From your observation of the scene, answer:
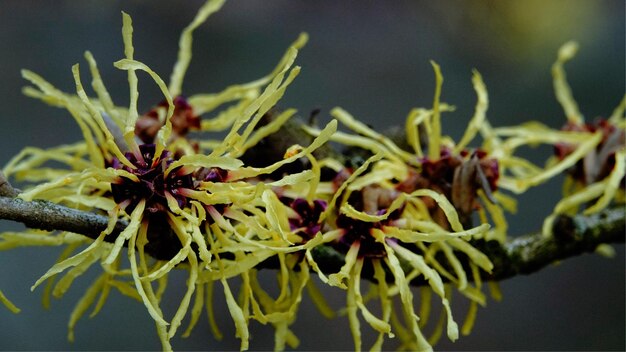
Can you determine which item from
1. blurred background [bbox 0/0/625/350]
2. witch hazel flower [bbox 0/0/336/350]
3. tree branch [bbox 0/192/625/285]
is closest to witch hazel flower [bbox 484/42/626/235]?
tree branch [bbox 0/192/625/285]

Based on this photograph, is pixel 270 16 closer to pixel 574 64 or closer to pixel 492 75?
pixel 492 75

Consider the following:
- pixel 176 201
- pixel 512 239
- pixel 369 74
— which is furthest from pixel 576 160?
pixel 369 74

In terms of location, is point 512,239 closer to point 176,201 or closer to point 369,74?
point 176,201

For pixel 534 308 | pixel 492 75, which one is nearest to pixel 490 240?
pixel 534 308

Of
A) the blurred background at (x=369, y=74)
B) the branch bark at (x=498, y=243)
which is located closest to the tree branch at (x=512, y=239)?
the branch bark at (x=498, y=243)

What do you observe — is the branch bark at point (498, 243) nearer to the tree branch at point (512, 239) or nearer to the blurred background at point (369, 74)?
the tree branch at point (512, 239)

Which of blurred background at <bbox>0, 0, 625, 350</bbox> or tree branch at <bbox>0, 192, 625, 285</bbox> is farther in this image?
blurred background at <bbox>0, 0, 625, 350</bbox>

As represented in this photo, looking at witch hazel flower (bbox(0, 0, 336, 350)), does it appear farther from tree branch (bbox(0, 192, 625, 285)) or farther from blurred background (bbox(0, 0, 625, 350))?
blurred background (bbox(0, 0, 625, 350))

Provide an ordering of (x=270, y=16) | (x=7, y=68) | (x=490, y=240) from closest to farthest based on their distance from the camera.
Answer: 1. (x=490, y=240)
2. (x=7, y=68)
3. (x=270, y=16)
